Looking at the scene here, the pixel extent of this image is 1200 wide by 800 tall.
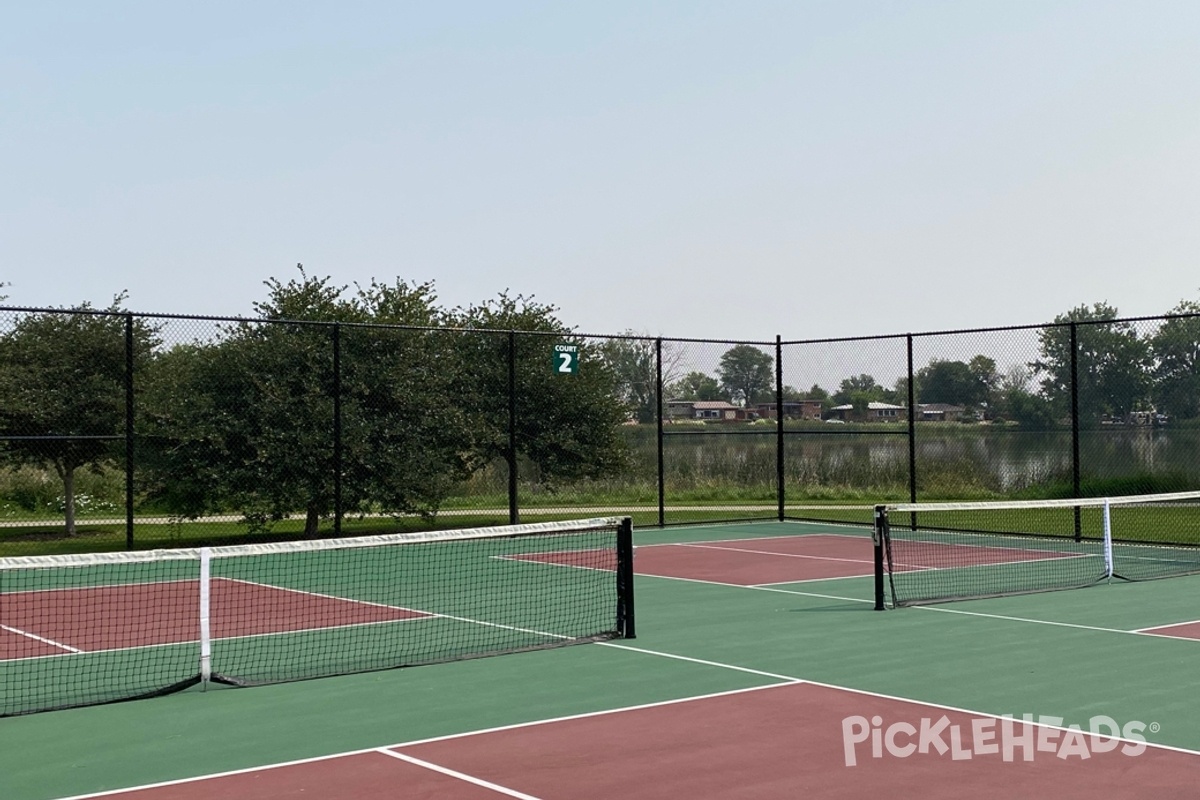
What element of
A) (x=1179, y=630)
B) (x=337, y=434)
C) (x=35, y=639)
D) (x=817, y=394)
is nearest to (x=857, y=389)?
(x=817, y=394)

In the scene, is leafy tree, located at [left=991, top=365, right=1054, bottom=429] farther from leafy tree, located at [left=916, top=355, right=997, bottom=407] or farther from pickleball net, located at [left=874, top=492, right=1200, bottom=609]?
pickleball net, located at [left=874, top=492, right=1200, bottom=609]

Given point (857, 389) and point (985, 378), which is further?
point (985, 378)

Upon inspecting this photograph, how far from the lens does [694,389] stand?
125 ft

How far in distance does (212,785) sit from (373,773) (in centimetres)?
70

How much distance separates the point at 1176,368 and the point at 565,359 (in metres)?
18.0

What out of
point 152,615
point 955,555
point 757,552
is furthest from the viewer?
point 757,552

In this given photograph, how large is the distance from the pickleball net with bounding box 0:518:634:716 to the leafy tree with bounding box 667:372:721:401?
18.4 metres

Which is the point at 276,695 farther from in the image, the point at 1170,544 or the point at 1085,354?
the point at 1085,354

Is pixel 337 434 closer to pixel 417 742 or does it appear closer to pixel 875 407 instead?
pixel 417 742

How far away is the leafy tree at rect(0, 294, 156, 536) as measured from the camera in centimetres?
1888

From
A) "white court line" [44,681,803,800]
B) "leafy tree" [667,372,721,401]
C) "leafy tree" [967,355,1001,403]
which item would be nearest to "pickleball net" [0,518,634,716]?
"white court line" [44,681,803,800]

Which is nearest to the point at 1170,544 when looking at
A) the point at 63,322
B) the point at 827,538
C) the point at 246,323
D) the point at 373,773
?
the point at 827,538

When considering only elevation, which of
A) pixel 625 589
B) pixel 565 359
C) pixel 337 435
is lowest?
pixel 625 589

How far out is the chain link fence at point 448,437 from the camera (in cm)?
1877
